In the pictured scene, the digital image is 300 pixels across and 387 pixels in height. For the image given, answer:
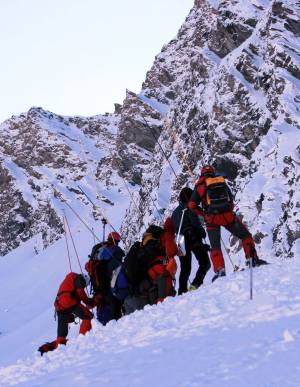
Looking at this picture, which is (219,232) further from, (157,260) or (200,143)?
(200,143)

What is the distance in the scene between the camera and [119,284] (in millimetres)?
10312

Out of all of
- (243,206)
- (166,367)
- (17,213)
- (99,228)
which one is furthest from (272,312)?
(17,213)

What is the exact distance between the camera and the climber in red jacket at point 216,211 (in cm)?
948

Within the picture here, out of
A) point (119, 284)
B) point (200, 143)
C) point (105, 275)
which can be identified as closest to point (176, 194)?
point (200, 143)

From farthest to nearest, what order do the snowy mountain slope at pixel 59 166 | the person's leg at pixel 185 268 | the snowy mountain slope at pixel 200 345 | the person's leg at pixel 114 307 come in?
the snowy mountain slope at pixel 59 166
the person's leg at pixel 114 307
the person's leg at pixel 185 268
the snowy mountain slope at pixel 200 345

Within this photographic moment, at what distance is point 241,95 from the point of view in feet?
141

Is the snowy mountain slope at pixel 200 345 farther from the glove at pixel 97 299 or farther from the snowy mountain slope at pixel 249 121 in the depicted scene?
the snowy mountain slope at pixel 249 121

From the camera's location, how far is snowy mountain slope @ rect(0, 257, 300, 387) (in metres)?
4.27

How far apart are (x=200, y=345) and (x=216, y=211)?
14.1 ft

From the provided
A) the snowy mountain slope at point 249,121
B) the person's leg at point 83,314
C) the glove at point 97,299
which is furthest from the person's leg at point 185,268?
the snowy mountain slope at point 249,121

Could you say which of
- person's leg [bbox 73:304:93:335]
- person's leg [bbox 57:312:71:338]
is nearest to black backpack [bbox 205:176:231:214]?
person's leg [bbox 73:304:93:335]

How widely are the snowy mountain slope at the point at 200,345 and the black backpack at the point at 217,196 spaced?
1.22 meters

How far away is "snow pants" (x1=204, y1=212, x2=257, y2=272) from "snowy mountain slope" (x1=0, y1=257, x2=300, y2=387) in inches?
28.6

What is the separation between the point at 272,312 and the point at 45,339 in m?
32.0
